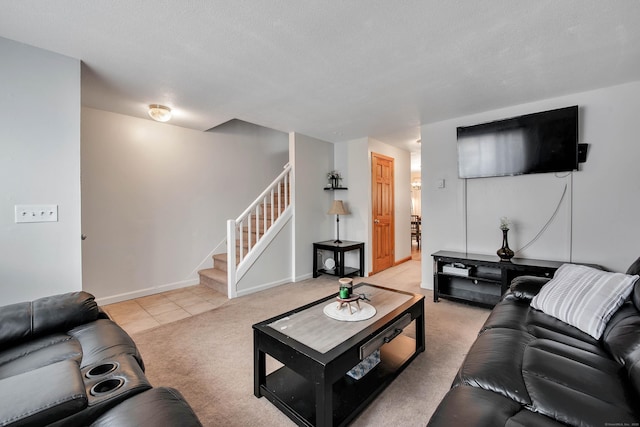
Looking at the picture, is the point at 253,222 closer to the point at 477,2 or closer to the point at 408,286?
the point at 408,286

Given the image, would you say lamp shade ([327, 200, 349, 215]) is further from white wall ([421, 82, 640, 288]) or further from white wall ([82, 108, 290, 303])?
white wall ([421, 82, 640, 288])

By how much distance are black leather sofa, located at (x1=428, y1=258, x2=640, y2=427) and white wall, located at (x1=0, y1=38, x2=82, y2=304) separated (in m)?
2.72

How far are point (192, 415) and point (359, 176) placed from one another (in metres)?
4.25

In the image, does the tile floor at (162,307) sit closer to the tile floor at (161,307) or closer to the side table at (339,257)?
the tile floor at (161,307)

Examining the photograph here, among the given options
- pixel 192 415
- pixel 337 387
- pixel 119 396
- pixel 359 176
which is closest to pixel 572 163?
pixel 359 176

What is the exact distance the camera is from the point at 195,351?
2279 mm

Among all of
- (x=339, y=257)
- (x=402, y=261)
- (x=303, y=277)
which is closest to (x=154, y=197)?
(x=303, y=277)

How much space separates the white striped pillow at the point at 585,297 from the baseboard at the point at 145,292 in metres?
4.22

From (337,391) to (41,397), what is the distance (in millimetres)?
1378

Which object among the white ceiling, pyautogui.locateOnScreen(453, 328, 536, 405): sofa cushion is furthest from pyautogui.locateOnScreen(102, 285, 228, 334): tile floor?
pyautogui.locateOnScreen(453, 328, 536, 405): sofa cushion

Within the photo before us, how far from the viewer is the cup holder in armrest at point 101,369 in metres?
1.16

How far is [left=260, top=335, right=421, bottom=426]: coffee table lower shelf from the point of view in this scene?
4.93 ft

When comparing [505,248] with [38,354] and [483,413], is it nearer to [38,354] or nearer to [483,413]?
[483,413]

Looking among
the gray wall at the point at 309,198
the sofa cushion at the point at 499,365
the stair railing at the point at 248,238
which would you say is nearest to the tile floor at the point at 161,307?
the stair railing at the point at 248,238
